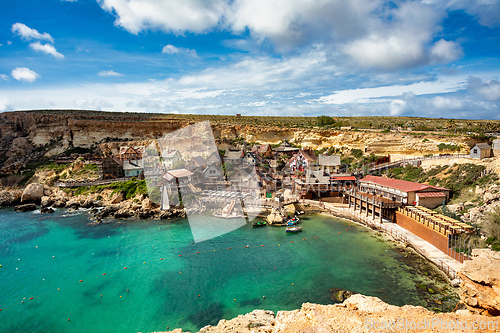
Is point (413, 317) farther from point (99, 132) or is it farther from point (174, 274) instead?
point (99, 132)

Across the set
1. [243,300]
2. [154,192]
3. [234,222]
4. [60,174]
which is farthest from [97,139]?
[243,300]

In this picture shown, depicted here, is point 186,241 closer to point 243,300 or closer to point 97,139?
point 243,300

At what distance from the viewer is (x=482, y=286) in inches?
369

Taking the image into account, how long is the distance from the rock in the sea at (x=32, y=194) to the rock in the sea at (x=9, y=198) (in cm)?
162

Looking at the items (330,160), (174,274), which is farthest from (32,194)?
(330,160)

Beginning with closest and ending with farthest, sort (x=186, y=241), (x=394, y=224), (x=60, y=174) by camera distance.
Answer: (x=186, y=241)
(x=394, y=224)
(x=60, y=174)

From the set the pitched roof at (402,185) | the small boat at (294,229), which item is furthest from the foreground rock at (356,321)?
the pitched roof at (402,185)

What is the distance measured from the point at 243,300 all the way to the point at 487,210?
21087mm

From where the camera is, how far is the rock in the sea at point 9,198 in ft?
141

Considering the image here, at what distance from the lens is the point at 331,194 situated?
1486 inches

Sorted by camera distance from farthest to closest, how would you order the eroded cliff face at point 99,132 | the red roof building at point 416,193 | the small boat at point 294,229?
the eroded cliff face at point 99,132, the small boat at point 294,229, the red roof building at point 416,193

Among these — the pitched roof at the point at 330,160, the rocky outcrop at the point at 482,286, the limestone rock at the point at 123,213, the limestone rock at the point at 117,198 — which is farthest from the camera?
the pitched roof at the point at 330,160

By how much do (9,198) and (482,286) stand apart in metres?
57.3

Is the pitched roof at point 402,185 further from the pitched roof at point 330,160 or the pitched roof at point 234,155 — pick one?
the pitched roof at point 234,155
